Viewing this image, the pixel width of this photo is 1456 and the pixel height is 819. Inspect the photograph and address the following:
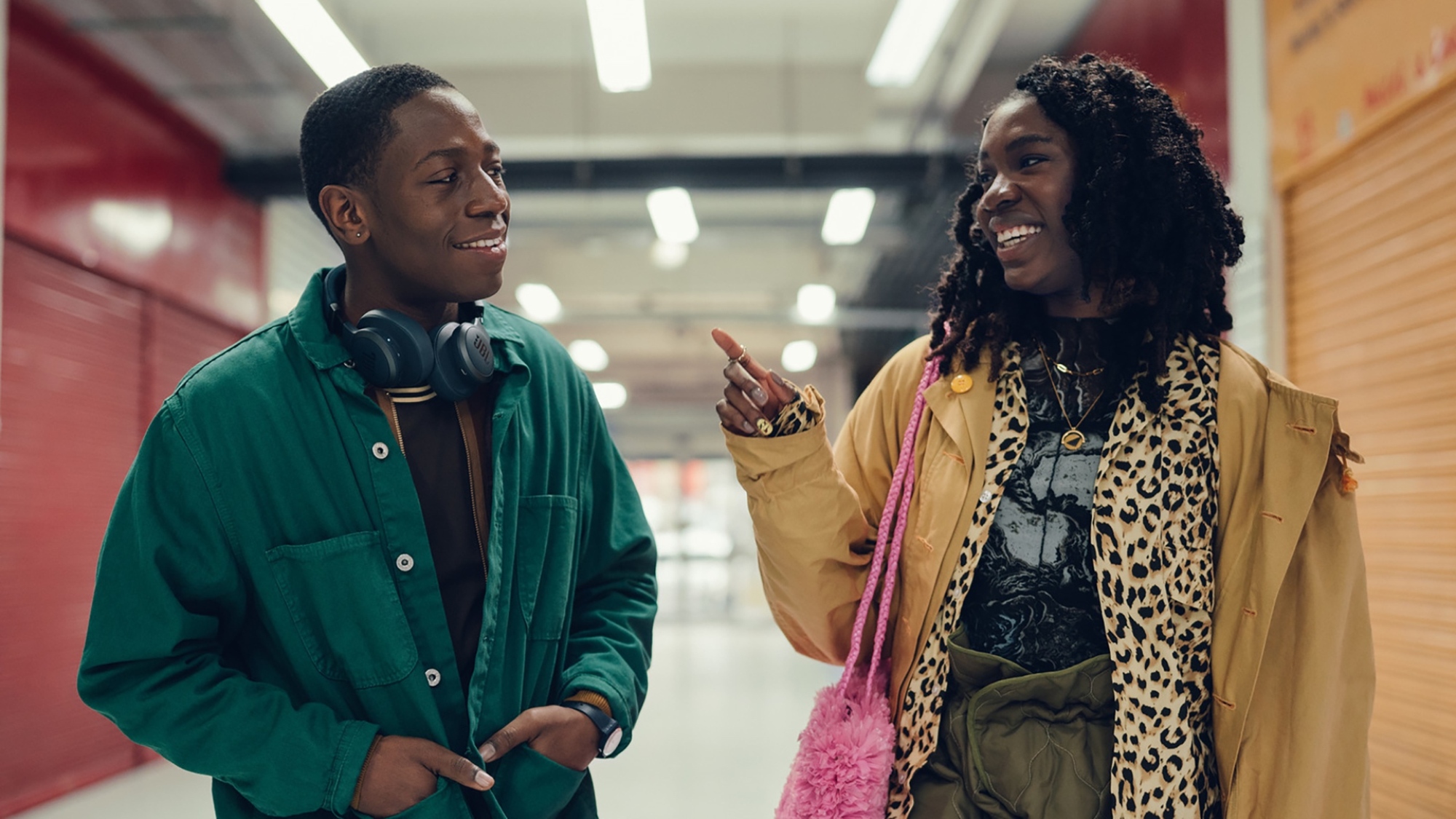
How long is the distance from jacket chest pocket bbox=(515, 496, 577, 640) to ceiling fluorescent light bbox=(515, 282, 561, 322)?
884 cm

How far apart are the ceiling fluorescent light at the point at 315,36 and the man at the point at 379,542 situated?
3550mm

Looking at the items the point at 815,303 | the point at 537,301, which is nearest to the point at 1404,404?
the point at 537,301

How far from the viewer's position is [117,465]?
6.34 m

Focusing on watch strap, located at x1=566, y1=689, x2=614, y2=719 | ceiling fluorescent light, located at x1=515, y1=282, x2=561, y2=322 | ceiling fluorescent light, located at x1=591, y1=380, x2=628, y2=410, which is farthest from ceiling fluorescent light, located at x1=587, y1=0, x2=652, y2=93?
ceiling fluorescent light, located at x1=591, y1=380, x2=628, y2=410

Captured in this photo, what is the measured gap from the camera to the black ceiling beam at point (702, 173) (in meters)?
7.58

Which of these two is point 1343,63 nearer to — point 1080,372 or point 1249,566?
point 1080,372

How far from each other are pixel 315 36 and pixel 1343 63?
14.1ft

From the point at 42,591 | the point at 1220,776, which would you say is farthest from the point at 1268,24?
the point at 42,591

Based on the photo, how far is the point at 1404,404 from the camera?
3.41 meters

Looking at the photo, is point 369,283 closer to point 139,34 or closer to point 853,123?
point 139,34

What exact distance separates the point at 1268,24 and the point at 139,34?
5.91m

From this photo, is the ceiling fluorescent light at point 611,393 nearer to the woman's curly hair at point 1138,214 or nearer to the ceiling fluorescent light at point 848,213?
the ceiling fluorescent light at point 848,213

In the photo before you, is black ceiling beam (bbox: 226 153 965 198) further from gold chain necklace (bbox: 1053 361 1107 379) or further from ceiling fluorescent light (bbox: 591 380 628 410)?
ceiling fluorescent light (bbox: 591 380 628 410)

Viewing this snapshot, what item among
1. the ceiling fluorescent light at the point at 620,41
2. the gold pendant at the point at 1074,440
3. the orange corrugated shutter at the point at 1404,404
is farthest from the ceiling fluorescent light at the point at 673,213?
the gold pendant at the point at 1074,440
